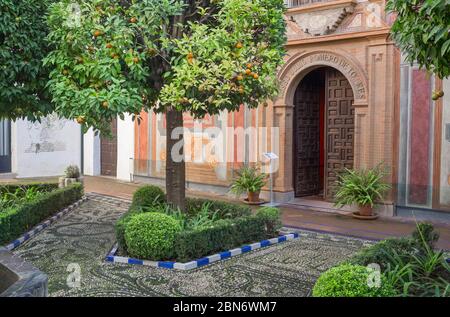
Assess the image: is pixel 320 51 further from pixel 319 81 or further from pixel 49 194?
pixel 49 194

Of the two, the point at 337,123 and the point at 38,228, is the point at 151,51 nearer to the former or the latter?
the point at 38,228

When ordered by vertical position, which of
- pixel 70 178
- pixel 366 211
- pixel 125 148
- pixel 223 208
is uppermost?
pixel 125 148

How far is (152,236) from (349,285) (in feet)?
11.0

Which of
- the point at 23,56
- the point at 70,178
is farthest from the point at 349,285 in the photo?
the point at 70,178

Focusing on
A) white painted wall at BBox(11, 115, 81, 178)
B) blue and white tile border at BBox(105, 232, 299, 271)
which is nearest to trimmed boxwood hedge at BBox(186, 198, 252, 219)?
blue and white tile border at BBox(105, 232, 299, 271)

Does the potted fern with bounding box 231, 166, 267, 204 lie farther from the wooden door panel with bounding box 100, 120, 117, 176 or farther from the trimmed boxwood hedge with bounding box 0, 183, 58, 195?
the wooden door panel with bounding box 100, 120, 117, 176

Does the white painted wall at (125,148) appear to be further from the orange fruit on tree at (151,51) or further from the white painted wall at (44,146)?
the orange fruit on tree at (151,51)

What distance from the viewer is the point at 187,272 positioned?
6984mm

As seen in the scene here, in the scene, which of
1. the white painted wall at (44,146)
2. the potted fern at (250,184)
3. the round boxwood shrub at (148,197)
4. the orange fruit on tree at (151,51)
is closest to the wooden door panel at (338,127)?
the potted fern at (250,184)

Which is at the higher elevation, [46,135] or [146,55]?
[146,55]

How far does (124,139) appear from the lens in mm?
19000

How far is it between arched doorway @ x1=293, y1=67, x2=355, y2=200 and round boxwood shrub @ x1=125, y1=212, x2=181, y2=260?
6.12 meters

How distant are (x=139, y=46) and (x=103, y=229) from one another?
12.3 ft
